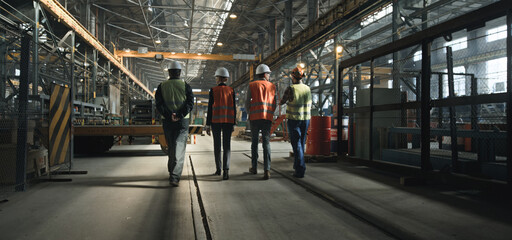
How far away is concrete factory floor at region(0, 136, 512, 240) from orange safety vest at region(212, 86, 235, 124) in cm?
95

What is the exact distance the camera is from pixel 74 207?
319 cm

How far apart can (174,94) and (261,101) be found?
1.32 meters

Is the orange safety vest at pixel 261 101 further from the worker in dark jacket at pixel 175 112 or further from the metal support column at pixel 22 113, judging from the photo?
the metal support column at pixel 22 113

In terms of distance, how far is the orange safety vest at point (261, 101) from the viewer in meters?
4.72

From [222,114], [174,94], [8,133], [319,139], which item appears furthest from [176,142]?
[319,139]

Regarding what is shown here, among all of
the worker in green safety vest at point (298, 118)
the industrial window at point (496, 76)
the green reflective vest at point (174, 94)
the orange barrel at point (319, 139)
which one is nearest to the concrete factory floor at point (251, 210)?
the worker in green safety vest at point (298, 118)

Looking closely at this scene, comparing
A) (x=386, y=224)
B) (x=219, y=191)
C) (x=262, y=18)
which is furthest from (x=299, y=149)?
(x=262, y=18)

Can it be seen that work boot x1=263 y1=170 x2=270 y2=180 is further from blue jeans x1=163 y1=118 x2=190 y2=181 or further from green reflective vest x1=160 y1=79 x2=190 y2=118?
green reflective vest x1=160 y1=79 x2=190 y2=118

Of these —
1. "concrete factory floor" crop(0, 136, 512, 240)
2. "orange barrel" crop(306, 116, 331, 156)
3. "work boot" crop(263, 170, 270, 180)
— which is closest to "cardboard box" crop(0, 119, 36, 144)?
"concrete factory floor" crop(0, 136, 512, 240)

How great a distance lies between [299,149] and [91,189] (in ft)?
9.95

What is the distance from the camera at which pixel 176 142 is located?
4414mm

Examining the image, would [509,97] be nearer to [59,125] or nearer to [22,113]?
[22,113]

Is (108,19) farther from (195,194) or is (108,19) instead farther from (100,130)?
(195,194)

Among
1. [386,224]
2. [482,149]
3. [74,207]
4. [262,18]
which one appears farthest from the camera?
[262,18]
